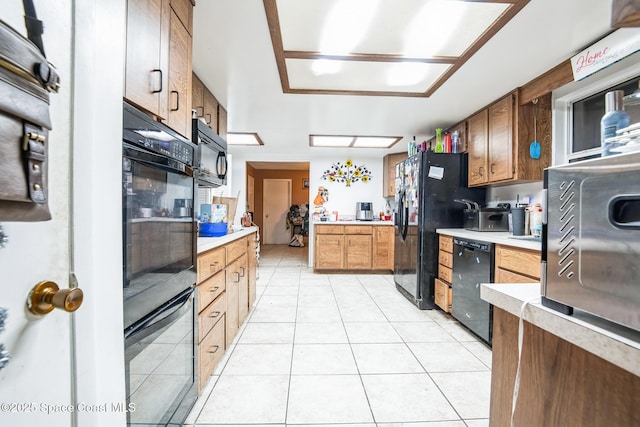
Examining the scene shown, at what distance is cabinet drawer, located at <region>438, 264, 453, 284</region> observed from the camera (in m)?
2.53

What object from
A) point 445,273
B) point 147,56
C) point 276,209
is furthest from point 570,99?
point 276,209

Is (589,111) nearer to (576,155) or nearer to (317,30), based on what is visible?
(576,155)

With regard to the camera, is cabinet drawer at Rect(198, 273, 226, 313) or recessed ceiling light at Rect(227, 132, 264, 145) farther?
recessed ceiling light at Rect(227, 132, 264, 145)

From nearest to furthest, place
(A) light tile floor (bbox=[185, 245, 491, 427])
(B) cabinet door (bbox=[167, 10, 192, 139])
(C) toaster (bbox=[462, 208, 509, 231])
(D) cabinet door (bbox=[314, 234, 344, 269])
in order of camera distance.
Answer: (B) cabinet door (bbox=[167, 10, 192, 139])
(A) light tile floor (bbox=[185, 245, 491, 427])
(C) toaster (bbox=[462, 208, 509, 231])
(D) cabinet door (bbox=[314, 234, 344, 269])

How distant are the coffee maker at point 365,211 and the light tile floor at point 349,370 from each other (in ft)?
6.96

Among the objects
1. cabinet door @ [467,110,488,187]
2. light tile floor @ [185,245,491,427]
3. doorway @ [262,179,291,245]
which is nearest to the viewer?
light tile floor @ [185,245,491,427]

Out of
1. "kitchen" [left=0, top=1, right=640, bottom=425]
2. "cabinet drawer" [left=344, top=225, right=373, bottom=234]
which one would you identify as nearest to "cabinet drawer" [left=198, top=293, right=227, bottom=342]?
"kitchen" [left=0, top=1, right=640, bottom=425]

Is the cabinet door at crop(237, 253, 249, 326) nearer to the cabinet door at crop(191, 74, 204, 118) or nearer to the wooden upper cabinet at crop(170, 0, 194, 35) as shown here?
the cabinet door at crop(191, 74, 204, 118)

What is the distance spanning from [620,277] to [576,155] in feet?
7.78

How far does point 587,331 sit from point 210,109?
8.85 ft

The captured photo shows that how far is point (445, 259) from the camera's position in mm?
2641

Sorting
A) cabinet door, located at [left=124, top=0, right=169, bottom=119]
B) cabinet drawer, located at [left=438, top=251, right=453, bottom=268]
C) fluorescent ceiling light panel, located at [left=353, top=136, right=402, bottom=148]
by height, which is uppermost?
fluorescent ceiling light panel, located at [left=353, top=136, right=402, bottom=148]

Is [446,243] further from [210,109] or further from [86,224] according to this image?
[86,224]

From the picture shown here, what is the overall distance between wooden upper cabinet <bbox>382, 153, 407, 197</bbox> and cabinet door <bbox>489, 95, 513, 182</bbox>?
2.04m
